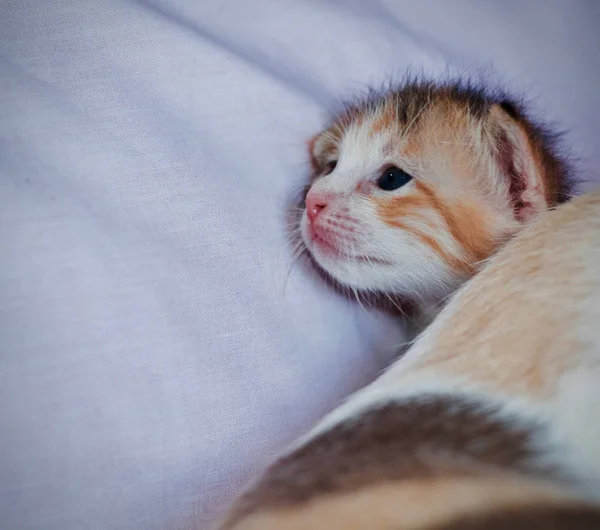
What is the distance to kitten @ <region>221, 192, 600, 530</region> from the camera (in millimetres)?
306

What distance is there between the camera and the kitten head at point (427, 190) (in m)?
0.67

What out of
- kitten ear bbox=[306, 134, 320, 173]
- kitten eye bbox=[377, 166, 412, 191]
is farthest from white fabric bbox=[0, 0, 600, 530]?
kitten eye bbox=[377, 166, 412, 191]

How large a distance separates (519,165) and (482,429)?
15.8 inches

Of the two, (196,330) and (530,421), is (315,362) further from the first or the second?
(530,421)

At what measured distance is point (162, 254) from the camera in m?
0.52

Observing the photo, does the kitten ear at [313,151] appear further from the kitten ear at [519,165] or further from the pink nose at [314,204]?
the kitten ear at [519,165]

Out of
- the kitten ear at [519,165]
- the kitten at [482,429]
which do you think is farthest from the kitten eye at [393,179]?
the kitten at [482,429]

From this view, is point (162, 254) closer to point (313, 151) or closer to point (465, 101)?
point (313, 151)

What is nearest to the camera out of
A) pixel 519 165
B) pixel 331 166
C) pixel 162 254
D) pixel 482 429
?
pixel 482 429

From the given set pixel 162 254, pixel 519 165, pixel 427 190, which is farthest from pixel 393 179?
pixel 162 254

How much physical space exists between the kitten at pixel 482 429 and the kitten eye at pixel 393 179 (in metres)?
0.30

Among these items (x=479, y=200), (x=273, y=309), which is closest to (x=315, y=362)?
(x=273, y=309)

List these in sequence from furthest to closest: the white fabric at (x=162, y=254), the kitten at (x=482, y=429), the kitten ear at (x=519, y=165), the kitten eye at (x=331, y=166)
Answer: the kitten eye at (x=331, y=166) < the kitten ear at (x=519, y=165) < the white fabric at (x=162, y=254) < the kitten at (x=482, y=429)

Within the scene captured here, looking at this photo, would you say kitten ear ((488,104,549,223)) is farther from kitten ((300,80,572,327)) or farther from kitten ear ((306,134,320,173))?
kitten ear ((306,134,320,173))
